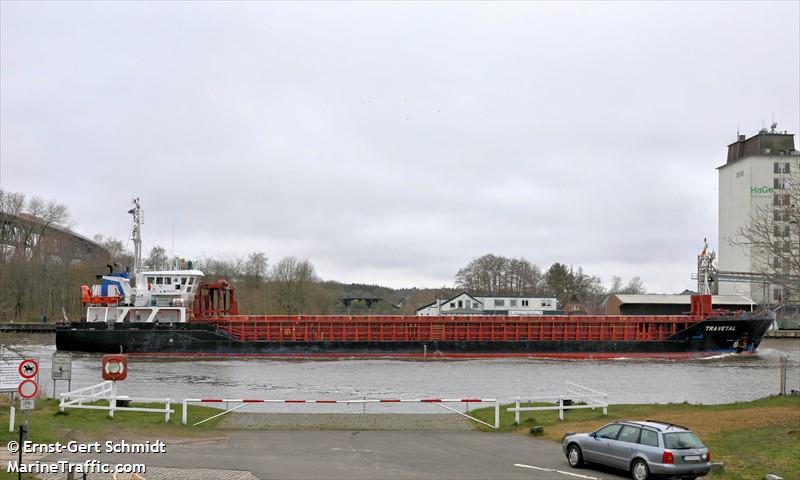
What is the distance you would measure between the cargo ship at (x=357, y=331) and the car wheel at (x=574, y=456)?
3799cm

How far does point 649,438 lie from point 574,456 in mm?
1947

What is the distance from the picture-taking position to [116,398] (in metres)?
20.3

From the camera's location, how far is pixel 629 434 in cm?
1403

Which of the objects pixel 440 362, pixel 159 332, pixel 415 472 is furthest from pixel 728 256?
pixel 415 472

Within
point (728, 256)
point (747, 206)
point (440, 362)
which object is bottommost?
point (440, 362)

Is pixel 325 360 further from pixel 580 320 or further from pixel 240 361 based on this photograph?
pixel 580 320

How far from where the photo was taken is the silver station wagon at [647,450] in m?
12.9

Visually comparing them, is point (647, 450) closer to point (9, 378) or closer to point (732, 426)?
point (732, 426)

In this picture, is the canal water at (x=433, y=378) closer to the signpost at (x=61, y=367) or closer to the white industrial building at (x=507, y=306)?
the signpost at (x=61, y=367)

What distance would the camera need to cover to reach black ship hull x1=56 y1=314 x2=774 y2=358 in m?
50.8

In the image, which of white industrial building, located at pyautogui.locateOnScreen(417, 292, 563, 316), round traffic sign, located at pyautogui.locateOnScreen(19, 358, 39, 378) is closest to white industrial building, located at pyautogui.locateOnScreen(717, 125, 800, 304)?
white industrial building, located at pyautogui.locateOnScreen(417, 292, 563, 316)

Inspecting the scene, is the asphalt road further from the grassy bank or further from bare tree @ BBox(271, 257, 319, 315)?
bare tree @ BBox(271, 257, 319, 315)

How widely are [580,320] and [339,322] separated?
1859 cm

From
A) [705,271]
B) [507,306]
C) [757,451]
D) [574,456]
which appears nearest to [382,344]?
[705,271]
